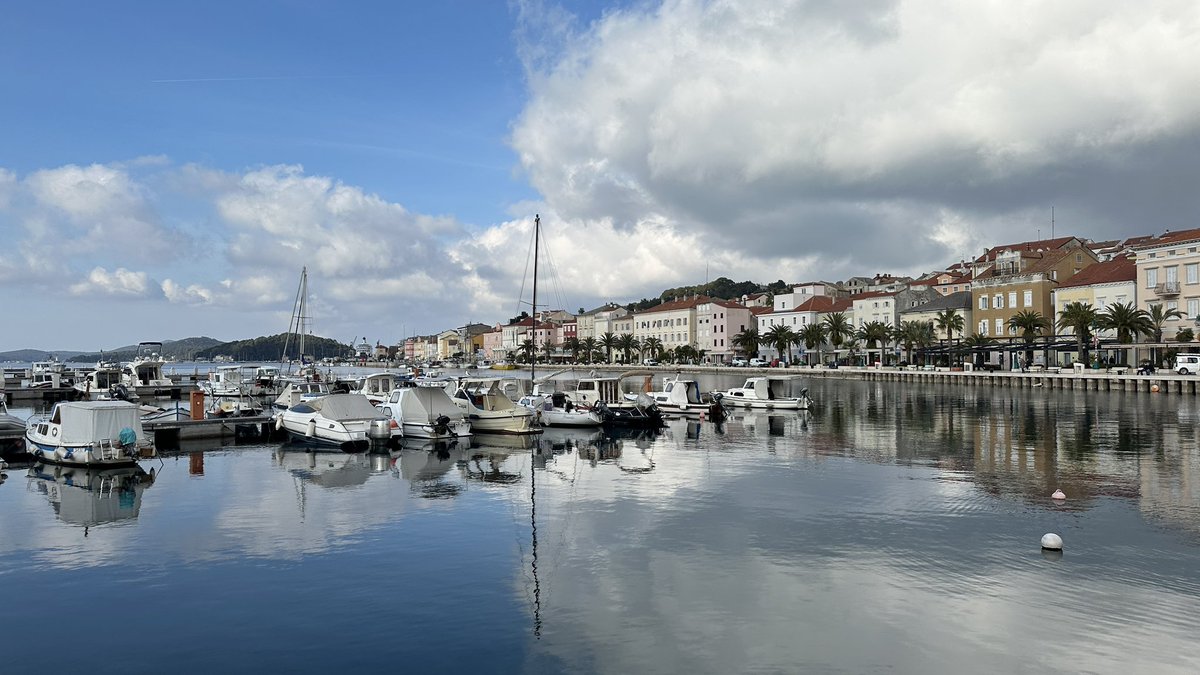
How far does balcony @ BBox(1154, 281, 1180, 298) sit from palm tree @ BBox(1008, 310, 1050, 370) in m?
12.0

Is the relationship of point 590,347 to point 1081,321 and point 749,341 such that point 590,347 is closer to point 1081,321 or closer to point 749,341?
point 749,341

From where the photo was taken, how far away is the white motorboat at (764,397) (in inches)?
2225

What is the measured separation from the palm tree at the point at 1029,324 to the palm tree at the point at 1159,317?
11.5 metres

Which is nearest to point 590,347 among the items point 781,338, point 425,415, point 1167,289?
point 781,338

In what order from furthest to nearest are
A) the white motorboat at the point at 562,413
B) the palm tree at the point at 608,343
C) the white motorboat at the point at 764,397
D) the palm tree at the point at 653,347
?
the palm tree at the point at 608,343
the palm tree at the point at 653,347
the white motorboat at the point at 764,397
the white motorboat at the point at 562,413

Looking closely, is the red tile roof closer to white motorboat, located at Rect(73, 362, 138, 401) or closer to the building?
the building

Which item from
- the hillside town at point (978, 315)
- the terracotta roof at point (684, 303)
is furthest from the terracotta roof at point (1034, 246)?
the terracotta roof at point (684, 303)

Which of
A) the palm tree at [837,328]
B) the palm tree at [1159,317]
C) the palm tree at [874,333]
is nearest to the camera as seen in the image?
the palm tree at [1159,317]

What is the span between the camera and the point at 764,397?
58.5m

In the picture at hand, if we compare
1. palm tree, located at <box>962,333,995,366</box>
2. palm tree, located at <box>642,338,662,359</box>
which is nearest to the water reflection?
palm tree, located at <box>962,333,995,366</box>

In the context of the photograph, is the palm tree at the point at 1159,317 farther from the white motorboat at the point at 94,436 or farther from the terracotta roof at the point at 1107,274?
the white motorboat at the point at 94,436

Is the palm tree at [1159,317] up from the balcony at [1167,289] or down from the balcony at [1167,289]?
down

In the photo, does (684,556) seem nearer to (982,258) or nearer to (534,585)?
(534,585)

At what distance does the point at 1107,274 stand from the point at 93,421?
98401 mm
